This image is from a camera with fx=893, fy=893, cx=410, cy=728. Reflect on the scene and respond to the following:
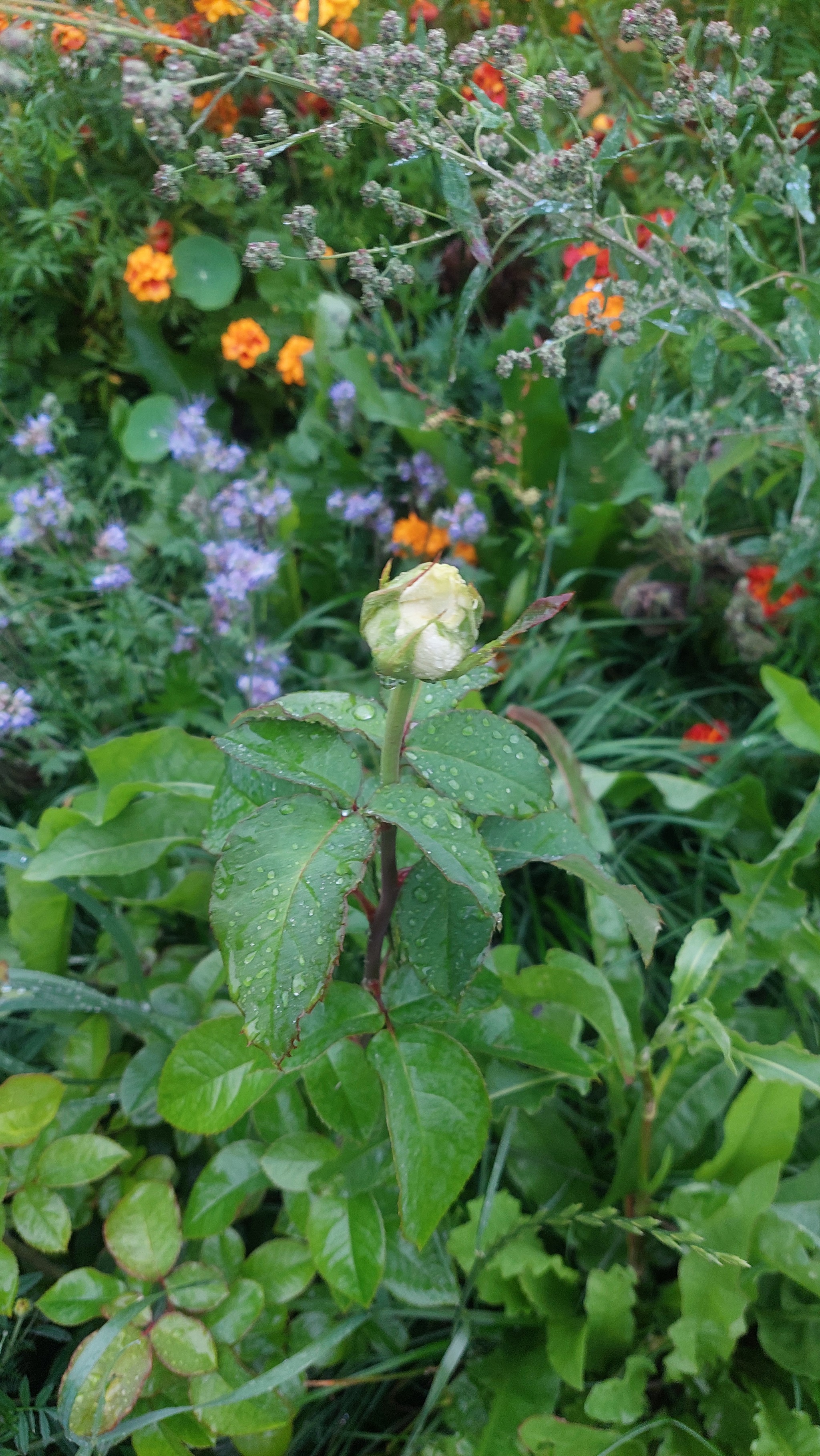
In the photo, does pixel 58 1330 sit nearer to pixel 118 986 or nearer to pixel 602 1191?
pixel 118 986

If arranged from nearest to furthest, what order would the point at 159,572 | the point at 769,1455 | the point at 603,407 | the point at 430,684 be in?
the point at 430,684 < the point at 769,1455 < the point at 603,407 < the point at 159,572

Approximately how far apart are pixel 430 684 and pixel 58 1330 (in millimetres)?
784

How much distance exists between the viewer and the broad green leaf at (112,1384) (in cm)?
76

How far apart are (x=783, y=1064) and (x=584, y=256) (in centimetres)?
130

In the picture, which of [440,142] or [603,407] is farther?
[603,407]

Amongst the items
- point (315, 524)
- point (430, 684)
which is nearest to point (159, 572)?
point (315, 524)

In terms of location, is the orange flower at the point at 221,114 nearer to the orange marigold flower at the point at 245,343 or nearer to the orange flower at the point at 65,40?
the orange flower at the point at 65,40

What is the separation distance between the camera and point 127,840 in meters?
1.12

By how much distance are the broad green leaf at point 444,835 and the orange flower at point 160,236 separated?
1.87 metres

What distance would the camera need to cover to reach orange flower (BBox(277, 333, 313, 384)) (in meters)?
1.86

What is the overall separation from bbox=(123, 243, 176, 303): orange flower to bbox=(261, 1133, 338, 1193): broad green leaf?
5.52 ft

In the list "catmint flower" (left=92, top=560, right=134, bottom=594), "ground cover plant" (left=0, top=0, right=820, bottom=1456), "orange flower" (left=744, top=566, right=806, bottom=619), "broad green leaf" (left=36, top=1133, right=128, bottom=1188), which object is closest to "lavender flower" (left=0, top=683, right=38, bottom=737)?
"ground cover plant" (left=0, top=0, right=820, bottom=1456)

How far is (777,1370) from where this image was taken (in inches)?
39.8

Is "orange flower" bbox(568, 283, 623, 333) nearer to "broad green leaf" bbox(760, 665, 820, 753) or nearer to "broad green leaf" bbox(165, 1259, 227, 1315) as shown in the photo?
"broad green leaf" bbox(760, 665, 820, 753)
